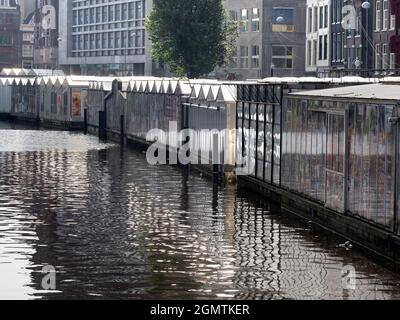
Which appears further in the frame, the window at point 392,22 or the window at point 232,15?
the window at point 232,15

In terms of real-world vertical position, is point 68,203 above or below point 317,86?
below

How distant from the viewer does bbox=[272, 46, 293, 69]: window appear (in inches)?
6732

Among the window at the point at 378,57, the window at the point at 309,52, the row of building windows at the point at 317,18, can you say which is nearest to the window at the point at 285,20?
the window at the point at 309,52

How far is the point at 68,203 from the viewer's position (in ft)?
163

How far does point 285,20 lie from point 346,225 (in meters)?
134

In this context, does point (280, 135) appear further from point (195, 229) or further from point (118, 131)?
point (118, 131)

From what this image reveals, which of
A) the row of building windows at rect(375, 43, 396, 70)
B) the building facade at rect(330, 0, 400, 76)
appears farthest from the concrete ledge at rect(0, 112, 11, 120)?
the row of building windows at rect(375, 43, 396, 70)

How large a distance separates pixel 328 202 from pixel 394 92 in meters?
5.90

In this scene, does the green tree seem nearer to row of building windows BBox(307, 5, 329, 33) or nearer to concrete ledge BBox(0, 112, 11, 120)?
row of building windows BBox(307, 5, 329, 33)

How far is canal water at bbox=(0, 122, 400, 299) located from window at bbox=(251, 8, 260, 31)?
113m

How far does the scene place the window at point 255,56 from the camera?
17375 centimetres

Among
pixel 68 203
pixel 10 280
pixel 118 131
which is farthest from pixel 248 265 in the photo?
pixel 118 131

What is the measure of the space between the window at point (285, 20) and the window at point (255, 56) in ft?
12.9

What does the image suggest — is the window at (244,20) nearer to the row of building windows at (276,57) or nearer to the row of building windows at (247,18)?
the row of building windows at (247,18)
